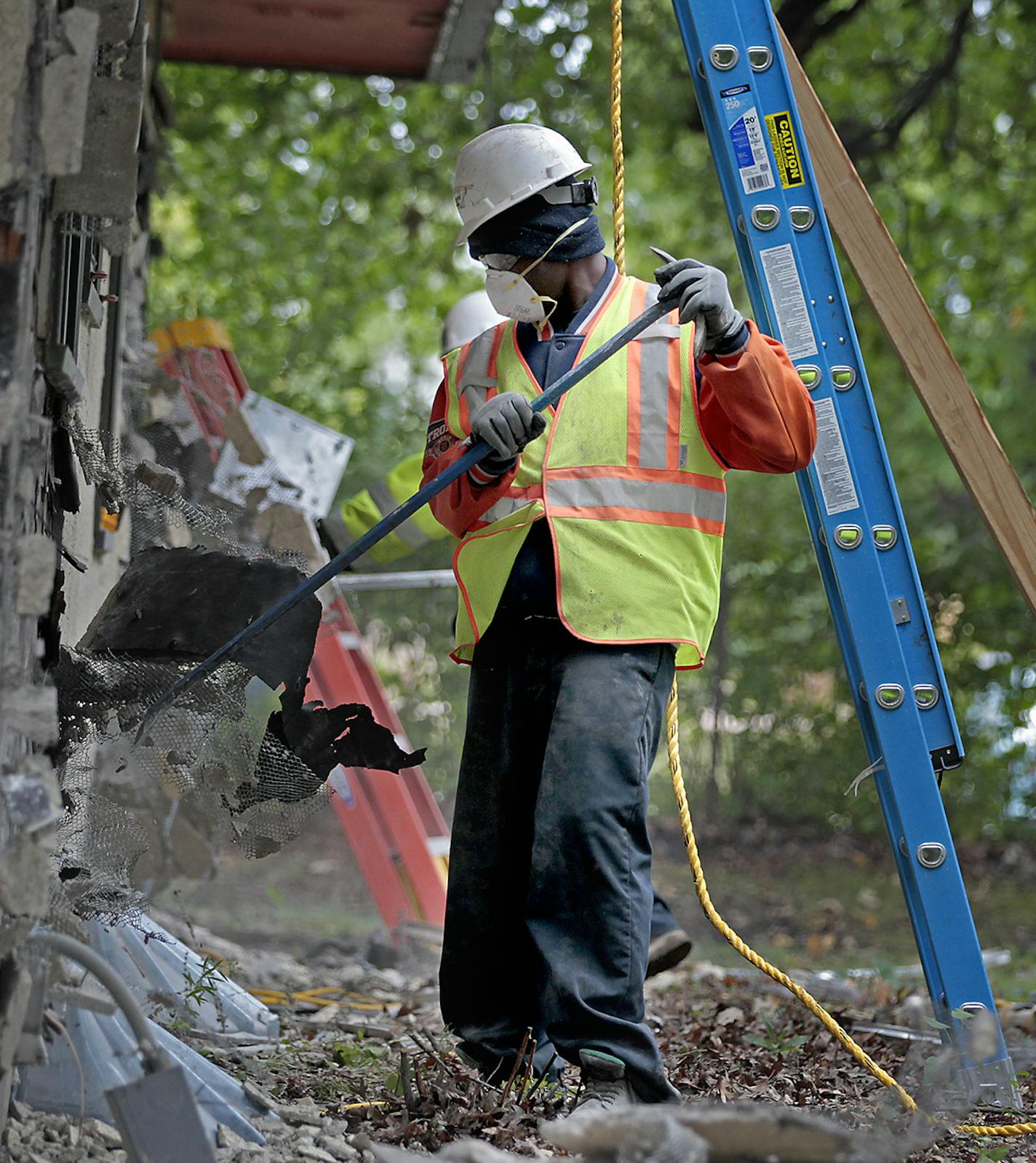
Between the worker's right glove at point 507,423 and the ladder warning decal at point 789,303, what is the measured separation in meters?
0.93

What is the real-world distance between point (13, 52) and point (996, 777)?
7979mm

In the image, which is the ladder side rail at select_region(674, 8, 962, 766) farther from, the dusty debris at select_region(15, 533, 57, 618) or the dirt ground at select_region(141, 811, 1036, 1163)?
the dusty debris at select_region(15, 533, 57, 618)

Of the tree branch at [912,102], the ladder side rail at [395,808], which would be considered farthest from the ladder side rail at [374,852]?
the tree branch at [912,102]

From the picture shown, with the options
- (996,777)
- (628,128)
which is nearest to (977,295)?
(628,128)

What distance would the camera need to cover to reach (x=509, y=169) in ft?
10.5

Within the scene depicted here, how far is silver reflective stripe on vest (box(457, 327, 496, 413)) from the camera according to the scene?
326cm

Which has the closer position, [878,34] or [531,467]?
[531,467]

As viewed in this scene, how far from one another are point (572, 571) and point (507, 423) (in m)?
0.34

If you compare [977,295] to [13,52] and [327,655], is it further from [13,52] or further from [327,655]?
[13,52]

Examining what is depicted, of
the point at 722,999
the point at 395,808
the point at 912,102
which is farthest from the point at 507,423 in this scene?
the point at 912,102

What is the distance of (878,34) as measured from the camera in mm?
8789

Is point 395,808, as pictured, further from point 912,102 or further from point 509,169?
point 912,102

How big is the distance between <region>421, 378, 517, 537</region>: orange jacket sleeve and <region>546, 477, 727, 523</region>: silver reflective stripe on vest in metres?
0.14

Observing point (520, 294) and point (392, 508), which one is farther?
point (392, 508)
